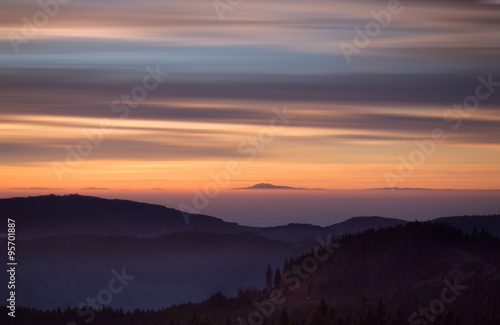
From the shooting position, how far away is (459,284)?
192m

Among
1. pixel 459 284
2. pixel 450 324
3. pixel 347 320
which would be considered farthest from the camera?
pixel 459 284

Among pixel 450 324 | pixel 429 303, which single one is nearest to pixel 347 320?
pixel 429 303

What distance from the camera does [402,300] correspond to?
632 feet

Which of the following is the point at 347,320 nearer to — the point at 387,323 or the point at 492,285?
the point at 387,323

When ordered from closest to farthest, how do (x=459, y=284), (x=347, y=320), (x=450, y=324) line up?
(x=450, y=324) < (x=347, y=320) < (x=459, y=284)

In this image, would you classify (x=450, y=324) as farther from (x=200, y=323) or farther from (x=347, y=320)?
(x=200, y=323)

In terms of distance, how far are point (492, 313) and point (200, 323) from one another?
69.2m

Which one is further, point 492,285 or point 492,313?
point 492,285

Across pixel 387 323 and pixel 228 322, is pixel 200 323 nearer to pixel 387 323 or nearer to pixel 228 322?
pixel 228 322

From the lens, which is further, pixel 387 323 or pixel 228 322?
pixel 228 322

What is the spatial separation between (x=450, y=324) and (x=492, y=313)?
8709 mm

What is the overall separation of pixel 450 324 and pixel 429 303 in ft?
90.1

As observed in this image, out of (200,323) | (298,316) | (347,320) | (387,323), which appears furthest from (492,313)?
(200,323)

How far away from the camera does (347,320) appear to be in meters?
179
